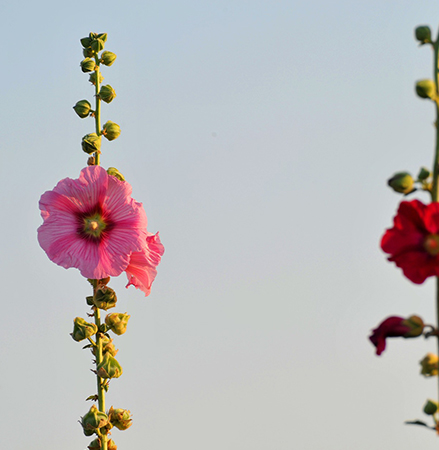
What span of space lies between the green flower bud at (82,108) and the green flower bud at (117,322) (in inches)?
46.6

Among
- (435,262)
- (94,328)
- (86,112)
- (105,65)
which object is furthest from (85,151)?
(435,262)

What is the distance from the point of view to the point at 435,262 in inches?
78.7

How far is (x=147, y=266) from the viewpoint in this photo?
373 cm

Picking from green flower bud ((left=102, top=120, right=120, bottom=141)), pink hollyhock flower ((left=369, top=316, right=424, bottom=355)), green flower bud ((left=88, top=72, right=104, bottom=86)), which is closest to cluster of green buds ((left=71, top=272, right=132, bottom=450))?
green flower bud ((left=102, top=120, right=120, bottom=141))

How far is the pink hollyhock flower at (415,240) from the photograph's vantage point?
2.03m

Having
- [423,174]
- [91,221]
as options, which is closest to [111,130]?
[91,221]

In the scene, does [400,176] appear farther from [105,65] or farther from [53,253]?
[105,65]

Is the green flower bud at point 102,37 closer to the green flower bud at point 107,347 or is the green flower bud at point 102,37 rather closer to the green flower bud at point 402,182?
the green flower bud at point 107,347

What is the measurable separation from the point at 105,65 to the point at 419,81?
2.32 meters

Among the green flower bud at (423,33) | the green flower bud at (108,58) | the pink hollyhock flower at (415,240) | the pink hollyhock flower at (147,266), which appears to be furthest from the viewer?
the green flower bud at (108,58)

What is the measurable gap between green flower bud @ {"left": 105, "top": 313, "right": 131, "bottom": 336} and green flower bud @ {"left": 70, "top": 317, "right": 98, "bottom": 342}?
8cm

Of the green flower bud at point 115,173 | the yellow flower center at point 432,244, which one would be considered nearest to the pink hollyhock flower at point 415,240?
the yellow flower center at point 432,244

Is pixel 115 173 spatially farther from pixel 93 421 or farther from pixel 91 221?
pixel 93 421

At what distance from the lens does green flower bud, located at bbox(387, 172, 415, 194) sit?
7.25ft
